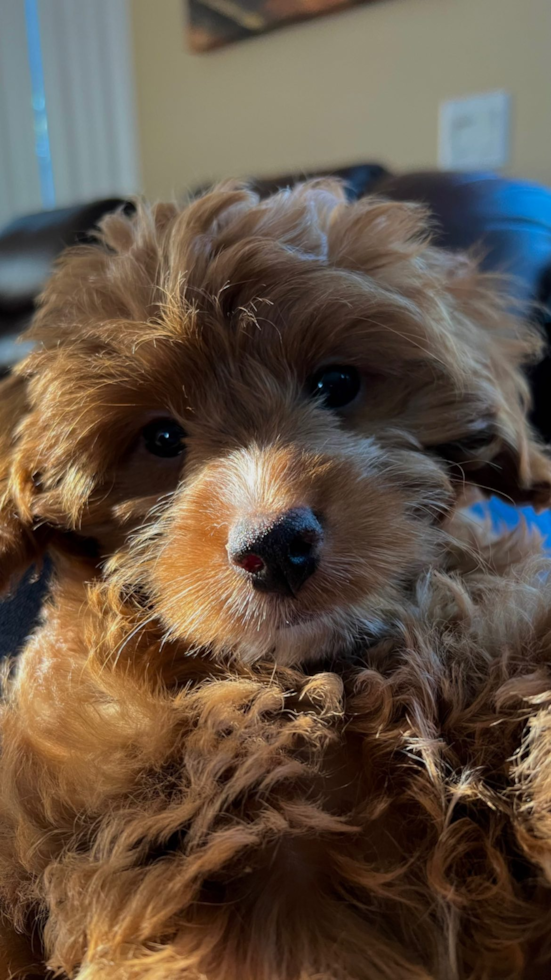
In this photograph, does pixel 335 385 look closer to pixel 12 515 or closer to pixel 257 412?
pixel 257 412

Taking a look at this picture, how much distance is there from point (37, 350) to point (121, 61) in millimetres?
2892

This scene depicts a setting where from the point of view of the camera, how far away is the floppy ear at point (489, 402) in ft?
3.14

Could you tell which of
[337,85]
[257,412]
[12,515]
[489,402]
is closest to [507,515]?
[489,402]

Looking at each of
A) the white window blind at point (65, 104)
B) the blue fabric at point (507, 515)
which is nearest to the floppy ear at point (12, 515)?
the blue fabric at point (507, 515)

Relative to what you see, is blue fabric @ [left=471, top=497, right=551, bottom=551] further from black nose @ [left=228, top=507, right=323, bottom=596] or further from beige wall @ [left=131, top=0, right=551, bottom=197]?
beige wall @ [left=131, top=0, right=551, bottom=197]

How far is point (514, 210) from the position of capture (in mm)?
1581

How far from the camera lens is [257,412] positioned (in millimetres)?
940

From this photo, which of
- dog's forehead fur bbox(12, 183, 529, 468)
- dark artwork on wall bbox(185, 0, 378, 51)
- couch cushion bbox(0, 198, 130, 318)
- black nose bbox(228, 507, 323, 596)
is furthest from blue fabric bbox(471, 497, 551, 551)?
dark artwork on wall bbox(185, 0, 378, 51)

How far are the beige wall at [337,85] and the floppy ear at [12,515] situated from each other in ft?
3.74

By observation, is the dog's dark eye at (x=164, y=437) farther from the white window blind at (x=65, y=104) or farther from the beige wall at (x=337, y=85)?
the white window blind at (x=65, y=104)

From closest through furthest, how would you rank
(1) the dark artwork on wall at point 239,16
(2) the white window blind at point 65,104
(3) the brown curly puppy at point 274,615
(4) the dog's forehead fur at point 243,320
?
(3) the brown curly puppy at point 274,615
(4) the dog's forehead fur at point 243,320
(1) the dark artwork on wall at point 239,16
(2) the white window blind at point 65,104

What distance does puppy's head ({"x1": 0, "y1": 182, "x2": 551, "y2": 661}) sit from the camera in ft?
2.67

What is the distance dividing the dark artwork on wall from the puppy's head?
1.93 meters

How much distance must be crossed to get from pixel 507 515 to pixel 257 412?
0.62 metres
